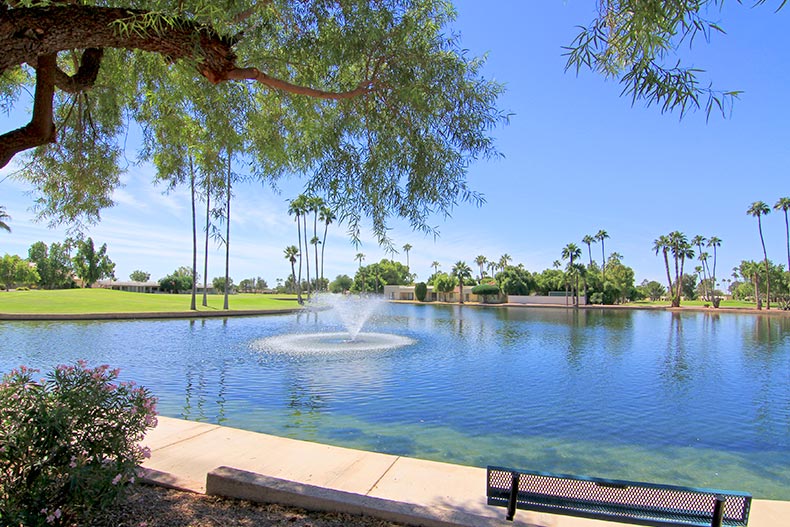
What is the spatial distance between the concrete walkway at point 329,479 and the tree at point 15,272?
88.1 m

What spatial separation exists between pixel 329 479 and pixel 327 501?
1307 mm

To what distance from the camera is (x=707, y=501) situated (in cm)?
327

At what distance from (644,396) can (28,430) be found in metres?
12.2

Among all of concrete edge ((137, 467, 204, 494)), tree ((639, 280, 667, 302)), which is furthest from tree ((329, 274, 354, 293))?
concrete edge ((137, 467, 204, 494))

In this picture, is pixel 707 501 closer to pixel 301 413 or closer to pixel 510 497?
pixel 510 497

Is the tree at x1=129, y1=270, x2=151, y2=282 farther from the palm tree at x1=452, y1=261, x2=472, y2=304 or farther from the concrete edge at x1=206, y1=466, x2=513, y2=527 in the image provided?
the concrete edge at x1=206, y1=466, x2=513, y2=527

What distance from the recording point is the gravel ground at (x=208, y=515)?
3.21m

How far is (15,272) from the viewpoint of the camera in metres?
74.2

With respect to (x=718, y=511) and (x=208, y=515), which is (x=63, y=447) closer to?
(x=208, y=515)

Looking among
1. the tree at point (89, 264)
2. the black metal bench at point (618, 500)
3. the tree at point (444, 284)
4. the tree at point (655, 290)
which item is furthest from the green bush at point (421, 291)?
the black metal bench at point (618, 500)

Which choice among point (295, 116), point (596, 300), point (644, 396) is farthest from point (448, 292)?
point (295, 116)

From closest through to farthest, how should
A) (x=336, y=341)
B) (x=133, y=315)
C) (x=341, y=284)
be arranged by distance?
(x=336, y=341), (x=133, y=315), (x=341, y=284)

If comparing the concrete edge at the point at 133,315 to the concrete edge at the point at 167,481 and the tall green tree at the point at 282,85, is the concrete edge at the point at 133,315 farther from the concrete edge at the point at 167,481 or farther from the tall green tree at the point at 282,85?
the concrete edge at the point at 167,481

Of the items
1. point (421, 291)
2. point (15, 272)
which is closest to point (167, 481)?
point (421, 291)
